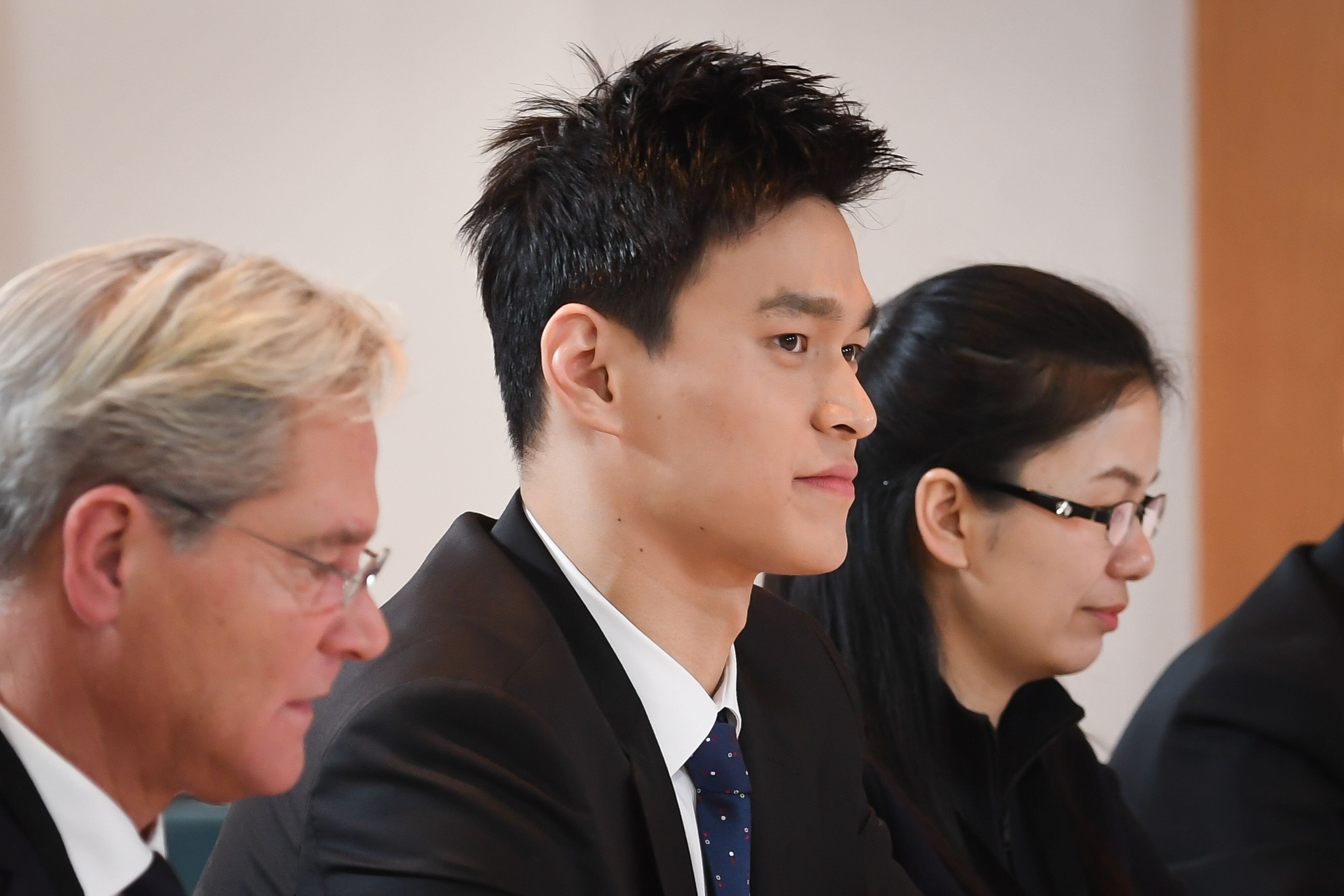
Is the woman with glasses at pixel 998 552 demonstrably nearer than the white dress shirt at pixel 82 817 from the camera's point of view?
No

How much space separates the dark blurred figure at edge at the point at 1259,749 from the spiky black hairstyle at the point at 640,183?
939mm

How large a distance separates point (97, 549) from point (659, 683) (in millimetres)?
609

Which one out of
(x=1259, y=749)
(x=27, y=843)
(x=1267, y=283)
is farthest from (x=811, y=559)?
(x=1267, y=283)

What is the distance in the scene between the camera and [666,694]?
4.47 ft

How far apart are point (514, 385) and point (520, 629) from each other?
1.01 ft

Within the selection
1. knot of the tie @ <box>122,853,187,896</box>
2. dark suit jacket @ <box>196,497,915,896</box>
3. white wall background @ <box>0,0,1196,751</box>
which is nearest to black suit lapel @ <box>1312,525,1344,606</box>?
white wall background @ <box>0,0,1196,751</box>

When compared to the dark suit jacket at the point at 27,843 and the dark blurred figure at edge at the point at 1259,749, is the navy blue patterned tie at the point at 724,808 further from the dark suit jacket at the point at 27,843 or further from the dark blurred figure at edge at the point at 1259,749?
the dark blurred figure at edge at the point at 1259,749

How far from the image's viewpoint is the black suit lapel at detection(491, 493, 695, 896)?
126 cm

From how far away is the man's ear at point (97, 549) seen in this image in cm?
89

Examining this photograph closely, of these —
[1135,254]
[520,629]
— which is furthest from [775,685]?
[1135,254]

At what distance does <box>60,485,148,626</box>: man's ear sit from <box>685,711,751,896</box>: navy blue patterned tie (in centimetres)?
64

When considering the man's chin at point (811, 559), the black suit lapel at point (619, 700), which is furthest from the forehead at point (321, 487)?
the man's chin at point (811, 559)

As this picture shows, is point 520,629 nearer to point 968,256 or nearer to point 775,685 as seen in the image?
point 775,685

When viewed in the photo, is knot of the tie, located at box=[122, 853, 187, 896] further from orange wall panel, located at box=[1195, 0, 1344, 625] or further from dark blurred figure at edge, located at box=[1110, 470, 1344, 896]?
orange wall panel, located at box=[1195, 0, 1344, 625]
